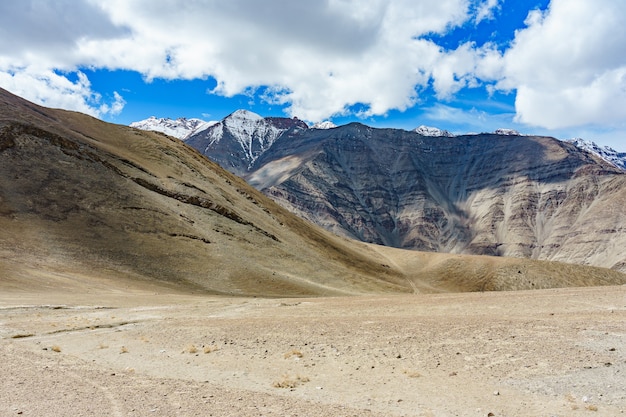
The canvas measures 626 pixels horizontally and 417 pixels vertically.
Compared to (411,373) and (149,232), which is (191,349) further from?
(149,232)

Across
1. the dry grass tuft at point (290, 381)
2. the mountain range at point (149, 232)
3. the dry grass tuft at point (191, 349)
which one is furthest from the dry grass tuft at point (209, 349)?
the mountain range at point (149, 232)

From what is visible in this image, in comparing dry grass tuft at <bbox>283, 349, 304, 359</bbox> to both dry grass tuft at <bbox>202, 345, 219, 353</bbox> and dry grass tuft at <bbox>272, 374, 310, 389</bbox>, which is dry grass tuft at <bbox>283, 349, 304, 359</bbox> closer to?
dry grass tuft at <bbox>272, 374, 310, 389</bbox>

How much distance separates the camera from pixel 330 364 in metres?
16.7

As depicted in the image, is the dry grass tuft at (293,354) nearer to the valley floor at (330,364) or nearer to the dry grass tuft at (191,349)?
the valley floor at (330,364)

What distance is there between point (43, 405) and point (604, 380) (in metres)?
15.0

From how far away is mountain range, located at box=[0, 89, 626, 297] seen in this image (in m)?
57.1

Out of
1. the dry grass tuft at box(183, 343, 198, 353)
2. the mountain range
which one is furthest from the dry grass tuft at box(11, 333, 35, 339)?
the mountain range

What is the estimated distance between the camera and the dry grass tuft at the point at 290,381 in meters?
14.1

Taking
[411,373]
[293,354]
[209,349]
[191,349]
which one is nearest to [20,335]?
[191,349]

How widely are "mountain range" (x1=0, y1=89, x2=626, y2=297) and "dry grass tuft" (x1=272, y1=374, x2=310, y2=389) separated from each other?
118 feet

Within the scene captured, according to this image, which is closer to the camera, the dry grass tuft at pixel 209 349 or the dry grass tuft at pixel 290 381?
the dry grass tuft at pixel 290 381

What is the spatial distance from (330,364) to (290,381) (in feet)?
8.82

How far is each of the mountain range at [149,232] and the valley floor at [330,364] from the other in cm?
2705

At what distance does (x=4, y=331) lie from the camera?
925 inches
